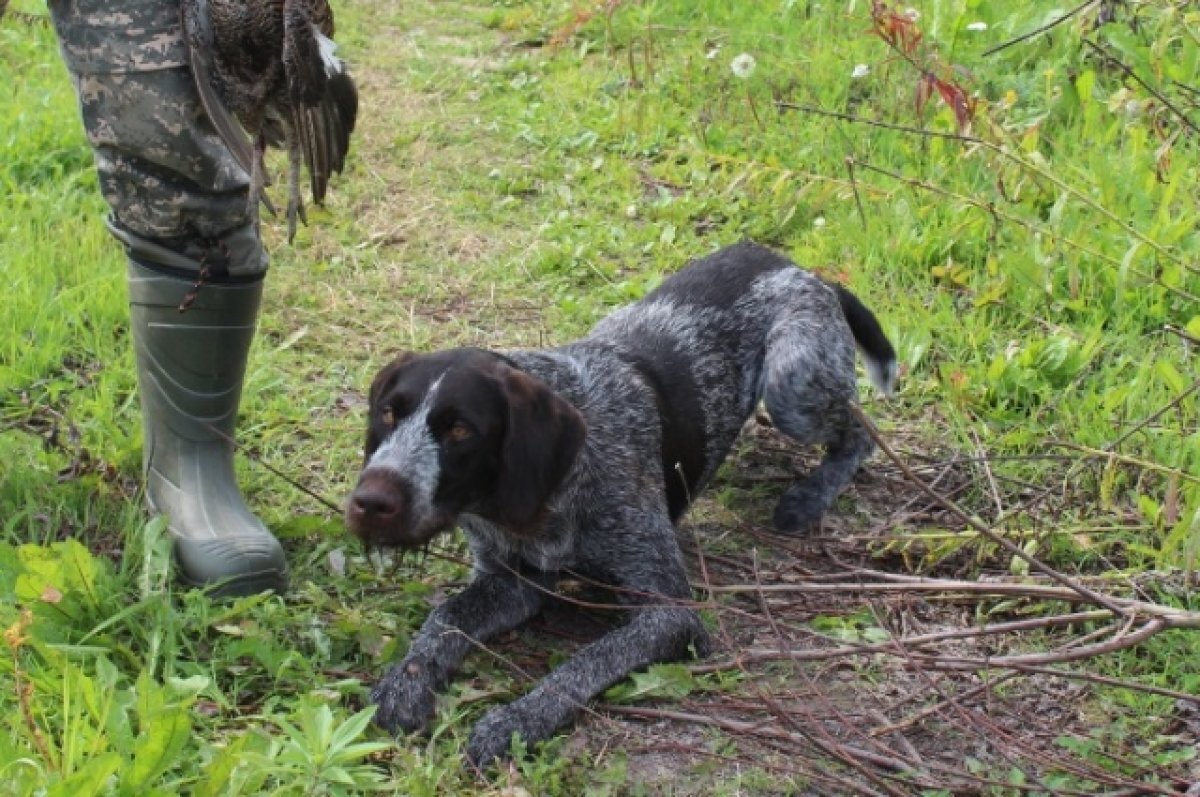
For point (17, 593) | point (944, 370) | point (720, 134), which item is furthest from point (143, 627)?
point (720, 134)

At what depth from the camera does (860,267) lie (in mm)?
5500

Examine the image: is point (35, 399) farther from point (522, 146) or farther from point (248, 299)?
point (522, 146)

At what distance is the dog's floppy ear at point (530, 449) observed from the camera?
3408 mm

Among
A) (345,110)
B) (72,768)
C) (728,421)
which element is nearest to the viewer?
(72,768)

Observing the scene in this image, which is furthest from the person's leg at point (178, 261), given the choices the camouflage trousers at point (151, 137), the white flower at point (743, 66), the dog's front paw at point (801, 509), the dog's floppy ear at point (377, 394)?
the white flower at point (743, 66)

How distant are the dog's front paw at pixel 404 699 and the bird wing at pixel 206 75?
3.88 ft

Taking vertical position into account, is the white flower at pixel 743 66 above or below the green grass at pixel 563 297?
above

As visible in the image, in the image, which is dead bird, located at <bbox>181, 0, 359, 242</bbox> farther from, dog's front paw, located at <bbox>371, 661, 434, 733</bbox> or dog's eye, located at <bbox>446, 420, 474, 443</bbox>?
dog's front paw, located at <bbox>371, 661, 434, 733</bbox>

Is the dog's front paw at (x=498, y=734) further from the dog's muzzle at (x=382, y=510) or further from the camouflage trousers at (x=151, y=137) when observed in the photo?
the camouflage trousers at (x=151, y=137)

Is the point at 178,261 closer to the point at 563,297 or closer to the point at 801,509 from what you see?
the point at 801,509

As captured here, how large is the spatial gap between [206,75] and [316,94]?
25 cm

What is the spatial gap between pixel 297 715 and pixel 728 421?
73.0 inches

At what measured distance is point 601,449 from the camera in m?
3.83

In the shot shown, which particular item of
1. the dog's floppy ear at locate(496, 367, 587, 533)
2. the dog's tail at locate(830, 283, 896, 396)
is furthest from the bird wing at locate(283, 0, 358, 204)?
the dog's tail at locate(830, 283, 896, 396)
